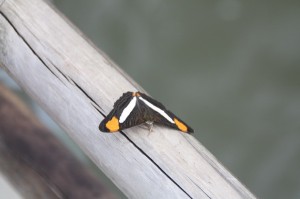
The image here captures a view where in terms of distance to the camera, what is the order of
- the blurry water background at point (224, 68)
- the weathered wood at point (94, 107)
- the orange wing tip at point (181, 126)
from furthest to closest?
the blurry water background at point (224, 68) → the orange wing tip at point (181, 126) → the weathered wood at point (94, 107)

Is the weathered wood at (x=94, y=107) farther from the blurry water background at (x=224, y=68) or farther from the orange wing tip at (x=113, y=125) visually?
the blurry water background at (x=224, y=68)

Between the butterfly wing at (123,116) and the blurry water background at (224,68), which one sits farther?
the blurry water background at (224,68)

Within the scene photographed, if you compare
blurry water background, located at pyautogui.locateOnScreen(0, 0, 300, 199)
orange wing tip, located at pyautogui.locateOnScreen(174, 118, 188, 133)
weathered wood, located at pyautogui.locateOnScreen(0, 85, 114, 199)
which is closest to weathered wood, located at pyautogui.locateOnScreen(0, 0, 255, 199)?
orange wing tip, located at pyautogui.locateOnScreen(174, 118, 188, 133)

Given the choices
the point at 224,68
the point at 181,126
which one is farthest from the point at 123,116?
the point at 224,68

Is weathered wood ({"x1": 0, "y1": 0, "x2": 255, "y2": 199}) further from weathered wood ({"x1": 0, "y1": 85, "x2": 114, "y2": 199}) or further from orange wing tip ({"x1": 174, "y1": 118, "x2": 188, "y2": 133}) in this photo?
weathered wood ({"x1": 0, "y1": 85, "x2": 114, "y2": 199})

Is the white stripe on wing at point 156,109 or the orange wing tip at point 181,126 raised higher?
the white stripe on wing at point 156,109

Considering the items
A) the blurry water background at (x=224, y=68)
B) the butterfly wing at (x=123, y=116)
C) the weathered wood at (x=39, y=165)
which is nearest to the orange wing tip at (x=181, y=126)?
Result: the butterfly wing at (x=123, y=116)
